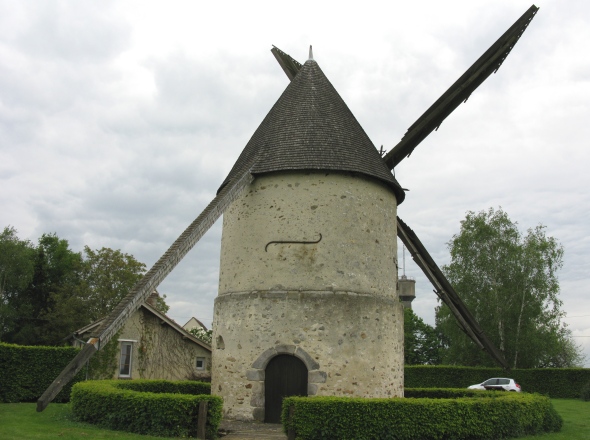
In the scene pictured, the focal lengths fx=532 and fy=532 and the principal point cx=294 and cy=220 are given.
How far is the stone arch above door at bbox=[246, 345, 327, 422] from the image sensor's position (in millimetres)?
11820

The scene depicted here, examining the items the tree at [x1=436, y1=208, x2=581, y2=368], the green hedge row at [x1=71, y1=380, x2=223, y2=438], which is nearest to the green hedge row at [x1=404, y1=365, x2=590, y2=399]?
the tree at [x1=436, y1=208, x2=581, y2=368]

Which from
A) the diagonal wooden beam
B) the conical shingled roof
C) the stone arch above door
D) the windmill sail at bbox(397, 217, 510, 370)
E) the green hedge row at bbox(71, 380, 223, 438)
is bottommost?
the green hedge row at bbox(71, 380, 223, 438)

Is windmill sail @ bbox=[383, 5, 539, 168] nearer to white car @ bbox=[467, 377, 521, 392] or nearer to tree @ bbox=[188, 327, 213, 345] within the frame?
white car @ bbox=[467, 377, 521, 392]

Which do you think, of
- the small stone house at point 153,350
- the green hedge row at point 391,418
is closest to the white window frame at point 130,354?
the small stone house at point 153,350

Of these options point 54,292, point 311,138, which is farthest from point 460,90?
point 54,292

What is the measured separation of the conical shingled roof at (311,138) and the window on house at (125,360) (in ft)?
35.0

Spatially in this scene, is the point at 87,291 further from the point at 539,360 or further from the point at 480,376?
the point at 539,360

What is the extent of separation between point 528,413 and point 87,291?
89.9 ft

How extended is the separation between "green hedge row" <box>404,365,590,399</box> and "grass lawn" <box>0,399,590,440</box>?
11.7 m

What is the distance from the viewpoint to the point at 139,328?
22.3 meters

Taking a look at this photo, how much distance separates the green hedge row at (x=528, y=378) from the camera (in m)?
26.5

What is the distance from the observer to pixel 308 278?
40.7 feet

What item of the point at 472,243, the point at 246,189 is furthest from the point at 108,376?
the point at 472,243

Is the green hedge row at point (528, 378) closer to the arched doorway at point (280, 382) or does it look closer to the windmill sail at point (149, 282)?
the arched doorway at point (280, 382)
